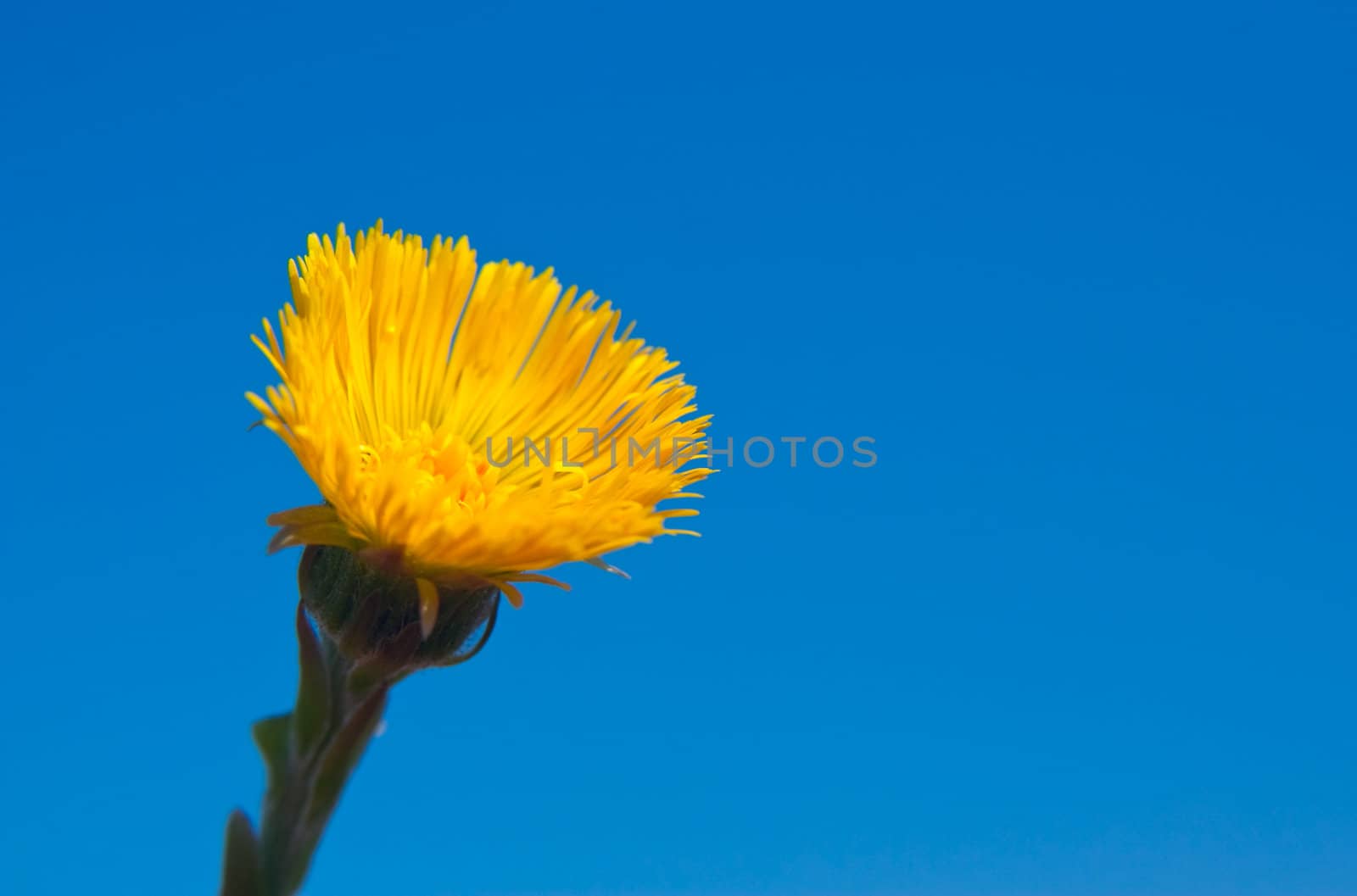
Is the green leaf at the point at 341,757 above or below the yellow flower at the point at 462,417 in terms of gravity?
below

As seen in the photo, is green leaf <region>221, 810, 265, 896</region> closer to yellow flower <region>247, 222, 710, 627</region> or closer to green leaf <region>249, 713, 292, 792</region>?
green leaf <region>249, 713, 292, 792</region>

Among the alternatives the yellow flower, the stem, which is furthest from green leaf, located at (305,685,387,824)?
the yellow flower

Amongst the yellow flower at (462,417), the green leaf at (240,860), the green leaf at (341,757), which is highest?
the yellow flower at (462,417)

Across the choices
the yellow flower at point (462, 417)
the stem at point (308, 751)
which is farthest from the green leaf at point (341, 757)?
the yellow flower at point (462, 417)

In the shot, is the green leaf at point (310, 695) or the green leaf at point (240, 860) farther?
the green leaf at point (310, 695)

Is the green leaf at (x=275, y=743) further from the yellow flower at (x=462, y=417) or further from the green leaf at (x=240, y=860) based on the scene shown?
the yellow flower at (x=462, y=417)

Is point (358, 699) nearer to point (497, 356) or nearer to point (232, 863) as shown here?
point (232, 863)
